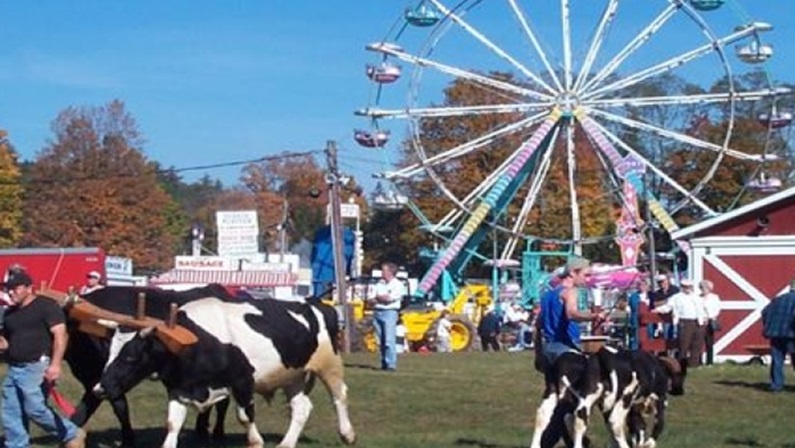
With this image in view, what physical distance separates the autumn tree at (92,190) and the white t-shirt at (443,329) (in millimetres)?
32190

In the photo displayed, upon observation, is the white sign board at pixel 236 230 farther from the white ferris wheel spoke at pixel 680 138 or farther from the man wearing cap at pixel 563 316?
Result: the man wearing cap at pixel 563 316

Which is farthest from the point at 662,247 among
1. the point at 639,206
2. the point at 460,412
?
the point at 460,412

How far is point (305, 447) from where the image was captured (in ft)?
50.7

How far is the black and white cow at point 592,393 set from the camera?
14195mm

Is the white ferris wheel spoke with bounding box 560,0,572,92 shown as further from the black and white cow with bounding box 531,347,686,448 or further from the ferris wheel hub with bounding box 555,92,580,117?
the black and white cow with bounding box 531,347,686,448

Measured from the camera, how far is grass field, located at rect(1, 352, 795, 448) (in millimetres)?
16609

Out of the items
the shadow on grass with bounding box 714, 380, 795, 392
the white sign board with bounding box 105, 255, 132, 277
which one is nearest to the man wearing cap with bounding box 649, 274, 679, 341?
the shadow on grass with bounding box 714, 380, 795, 392

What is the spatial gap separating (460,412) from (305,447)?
4.94 m

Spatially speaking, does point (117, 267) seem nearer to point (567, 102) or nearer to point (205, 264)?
point (205, 264)

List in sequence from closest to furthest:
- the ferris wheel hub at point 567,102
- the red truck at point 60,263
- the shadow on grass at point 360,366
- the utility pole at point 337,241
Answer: the shadow on grass at point 360,366
the red truck at point 60,263
the utility pole at point 337,241
the ferris wheel hub at point 567,102

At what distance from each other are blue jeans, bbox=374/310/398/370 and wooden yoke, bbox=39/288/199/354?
31.1ft

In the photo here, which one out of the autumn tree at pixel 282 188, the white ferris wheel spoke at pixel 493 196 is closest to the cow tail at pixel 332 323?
the white ferris wheel spoke at pixel 493 196

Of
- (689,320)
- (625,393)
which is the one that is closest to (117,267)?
(689,320)

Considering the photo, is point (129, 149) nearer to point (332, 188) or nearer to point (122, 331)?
point (332, 188)
